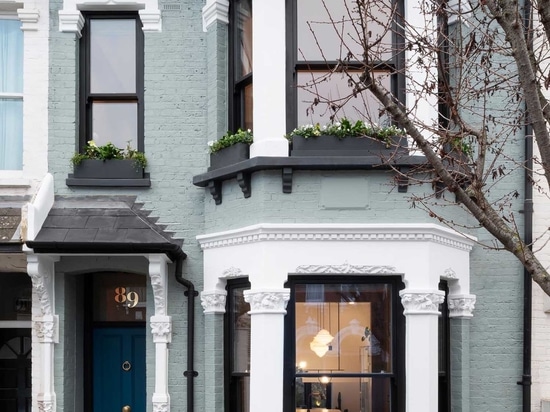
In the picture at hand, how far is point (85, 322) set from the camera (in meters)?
9.01

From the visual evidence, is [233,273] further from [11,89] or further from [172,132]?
[11,89]

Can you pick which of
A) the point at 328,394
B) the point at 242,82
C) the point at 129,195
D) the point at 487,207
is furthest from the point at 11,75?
the point at 487,207

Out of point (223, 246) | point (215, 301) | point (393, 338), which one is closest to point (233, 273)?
point (223, 246)

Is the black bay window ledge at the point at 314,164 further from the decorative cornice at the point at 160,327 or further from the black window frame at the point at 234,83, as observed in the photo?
the decorative cornice at the point at 160,327

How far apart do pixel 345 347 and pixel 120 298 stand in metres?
3.07

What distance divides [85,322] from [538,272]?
5991 millimetres

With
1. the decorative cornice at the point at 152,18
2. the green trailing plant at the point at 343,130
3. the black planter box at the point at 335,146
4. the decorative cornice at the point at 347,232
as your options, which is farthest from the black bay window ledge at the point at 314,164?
the decorative cornice at the point at 152,18

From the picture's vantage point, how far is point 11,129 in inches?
345

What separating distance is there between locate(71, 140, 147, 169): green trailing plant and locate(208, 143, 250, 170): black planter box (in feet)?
2.79

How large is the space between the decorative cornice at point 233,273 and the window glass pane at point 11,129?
9.48ft

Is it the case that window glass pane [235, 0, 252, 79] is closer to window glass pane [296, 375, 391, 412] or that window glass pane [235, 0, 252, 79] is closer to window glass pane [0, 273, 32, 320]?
window glass pane [296, 375, 391, 412]

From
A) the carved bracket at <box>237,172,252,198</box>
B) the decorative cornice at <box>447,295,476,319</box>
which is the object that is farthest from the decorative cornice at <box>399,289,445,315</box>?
the carved bracket at <box>237,172,252,198</box>

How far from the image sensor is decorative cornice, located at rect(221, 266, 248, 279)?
779 cm

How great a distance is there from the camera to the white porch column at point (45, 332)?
823 cm
